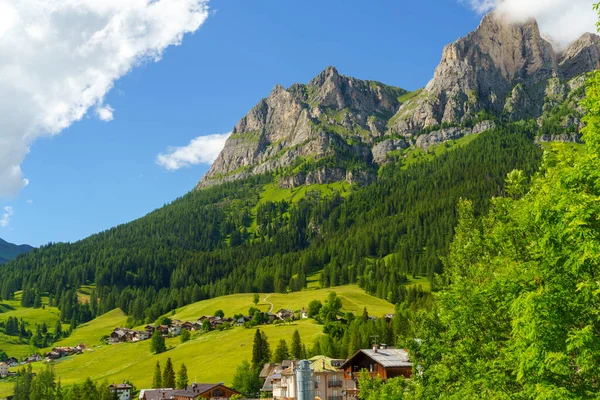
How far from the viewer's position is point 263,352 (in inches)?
5389

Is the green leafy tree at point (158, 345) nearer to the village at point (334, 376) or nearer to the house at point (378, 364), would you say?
the village at point (334, 376)

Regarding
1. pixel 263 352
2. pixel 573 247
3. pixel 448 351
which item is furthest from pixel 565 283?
pixel 263 352

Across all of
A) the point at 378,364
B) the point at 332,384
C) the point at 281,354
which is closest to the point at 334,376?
the point at 332,384

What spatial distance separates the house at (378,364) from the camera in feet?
300

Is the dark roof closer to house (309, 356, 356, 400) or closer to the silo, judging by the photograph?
house (309, 356, 356, 400)

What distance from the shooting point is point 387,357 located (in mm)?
94625

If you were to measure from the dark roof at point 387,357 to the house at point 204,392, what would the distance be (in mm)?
30522

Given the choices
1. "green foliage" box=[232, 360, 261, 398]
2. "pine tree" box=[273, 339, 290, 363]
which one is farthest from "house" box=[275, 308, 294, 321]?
"green foliage" box=[232, 360, 261, 398]

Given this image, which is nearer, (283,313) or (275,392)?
(275,392)

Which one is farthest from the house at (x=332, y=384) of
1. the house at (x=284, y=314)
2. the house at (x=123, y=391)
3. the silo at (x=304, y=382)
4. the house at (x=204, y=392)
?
the house at (x=284, y=314)

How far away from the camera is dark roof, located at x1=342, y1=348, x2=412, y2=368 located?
3604 inches

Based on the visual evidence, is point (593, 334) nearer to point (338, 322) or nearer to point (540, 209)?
point (540, 209)

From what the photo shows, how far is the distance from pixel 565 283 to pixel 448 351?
12386mm

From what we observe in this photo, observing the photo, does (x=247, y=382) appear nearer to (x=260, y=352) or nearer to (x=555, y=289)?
(x=260, y=352)
